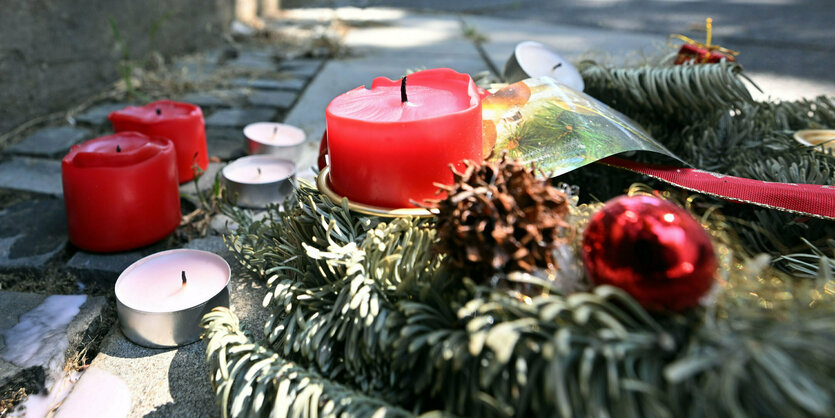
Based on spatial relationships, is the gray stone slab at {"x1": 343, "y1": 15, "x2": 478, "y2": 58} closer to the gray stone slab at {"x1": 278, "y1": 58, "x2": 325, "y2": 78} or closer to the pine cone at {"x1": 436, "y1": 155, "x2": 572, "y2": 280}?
the gray stone slab at {"x1": 278, "y1": 58, "x2": 325, "y2": 78}

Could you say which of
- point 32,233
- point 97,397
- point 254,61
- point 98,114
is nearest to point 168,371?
point 97,397

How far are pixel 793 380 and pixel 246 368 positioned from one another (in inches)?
20.3

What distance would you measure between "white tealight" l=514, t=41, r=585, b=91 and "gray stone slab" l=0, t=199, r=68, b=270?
0.98 metres

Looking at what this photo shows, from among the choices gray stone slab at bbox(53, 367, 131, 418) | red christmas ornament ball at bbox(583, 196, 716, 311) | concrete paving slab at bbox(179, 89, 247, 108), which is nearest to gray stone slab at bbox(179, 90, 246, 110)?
concrete paving slab at bbox(179, 89, 247, 108)

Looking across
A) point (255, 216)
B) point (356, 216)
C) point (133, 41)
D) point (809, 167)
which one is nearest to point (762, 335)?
point (356, 216)

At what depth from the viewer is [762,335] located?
44 cm

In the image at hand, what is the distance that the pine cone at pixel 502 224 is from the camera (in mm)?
562

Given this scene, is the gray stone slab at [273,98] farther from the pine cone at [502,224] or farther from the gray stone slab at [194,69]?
the pine cone at [502,224]

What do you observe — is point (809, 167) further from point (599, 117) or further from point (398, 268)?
point (398, 268)

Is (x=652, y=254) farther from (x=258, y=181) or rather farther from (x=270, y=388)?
(x=258, y=181)

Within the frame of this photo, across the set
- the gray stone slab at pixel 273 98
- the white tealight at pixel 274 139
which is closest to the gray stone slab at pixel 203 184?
the white tealight at pixel 274 139

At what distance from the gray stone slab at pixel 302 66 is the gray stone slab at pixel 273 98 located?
297 mm

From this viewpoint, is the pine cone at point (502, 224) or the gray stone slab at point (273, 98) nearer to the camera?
the pine cone at point (502, 224)

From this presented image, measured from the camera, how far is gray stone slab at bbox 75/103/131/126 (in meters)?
1.80
